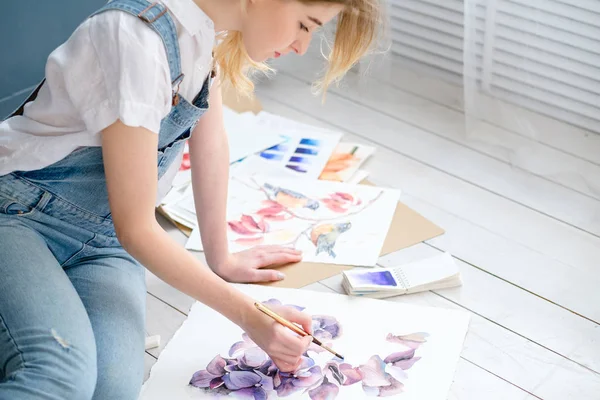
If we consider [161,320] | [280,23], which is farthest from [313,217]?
[280,23]

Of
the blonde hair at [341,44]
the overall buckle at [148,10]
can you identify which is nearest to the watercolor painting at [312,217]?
the blonde hair at [341,44]

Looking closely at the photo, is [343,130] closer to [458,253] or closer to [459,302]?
[458,253]

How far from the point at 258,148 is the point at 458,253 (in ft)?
1.70

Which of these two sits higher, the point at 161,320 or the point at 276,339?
the point at 276,339

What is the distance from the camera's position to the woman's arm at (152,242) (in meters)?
1.02

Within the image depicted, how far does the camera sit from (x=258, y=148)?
184cm

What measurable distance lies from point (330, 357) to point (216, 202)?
0.31m

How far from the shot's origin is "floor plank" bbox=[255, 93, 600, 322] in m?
1.47

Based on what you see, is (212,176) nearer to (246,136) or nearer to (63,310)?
(63,310)

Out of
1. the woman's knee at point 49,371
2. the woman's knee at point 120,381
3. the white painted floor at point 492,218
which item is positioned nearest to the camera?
the woman's knee at point 49,371

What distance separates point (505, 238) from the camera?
5.25 feet

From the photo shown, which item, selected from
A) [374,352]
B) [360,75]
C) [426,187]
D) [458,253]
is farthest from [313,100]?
[374,352]

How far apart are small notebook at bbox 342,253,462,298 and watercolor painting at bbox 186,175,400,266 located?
0.21 feet

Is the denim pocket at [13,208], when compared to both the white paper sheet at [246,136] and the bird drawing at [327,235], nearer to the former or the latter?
the bird drawing at [327,235]
